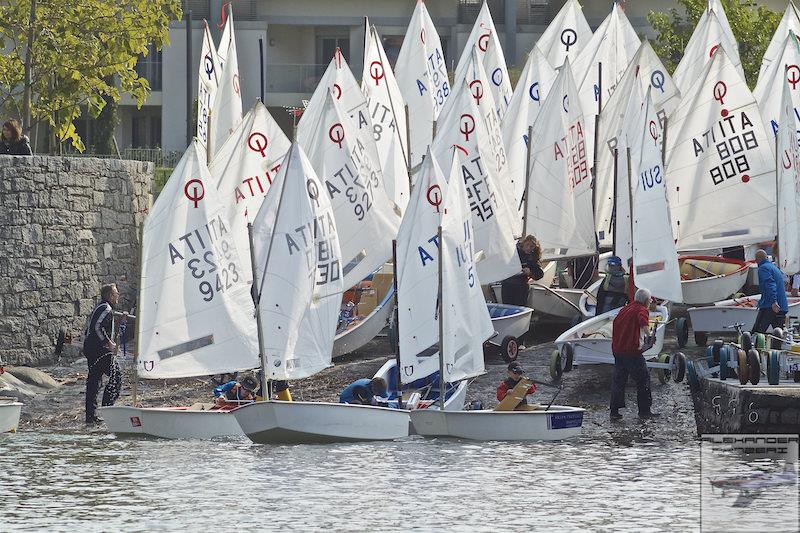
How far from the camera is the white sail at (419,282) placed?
21078 millimetres

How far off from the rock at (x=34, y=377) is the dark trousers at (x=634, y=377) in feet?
24.2

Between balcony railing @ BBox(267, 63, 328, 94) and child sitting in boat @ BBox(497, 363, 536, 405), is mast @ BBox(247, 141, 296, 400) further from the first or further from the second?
balcony railing @ BBox(267, 63, 328, 94)

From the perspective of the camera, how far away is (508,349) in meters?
25.0

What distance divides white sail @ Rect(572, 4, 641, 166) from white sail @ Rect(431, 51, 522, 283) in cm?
490

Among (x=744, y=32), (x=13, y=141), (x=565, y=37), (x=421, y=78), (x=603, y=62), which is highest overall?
(x=744, y=32)

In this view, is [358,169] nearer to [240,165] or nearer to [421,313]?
[240,165]

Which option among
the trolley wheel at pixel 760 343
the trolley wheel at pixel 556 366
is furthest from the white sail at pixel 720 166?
the trolley wheel at pixel 760 343

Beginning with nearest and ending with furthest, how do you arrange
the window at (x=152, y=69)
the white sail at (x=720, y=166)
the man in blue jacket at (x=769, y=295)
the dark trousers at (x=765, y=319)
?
the man in blue jacket at (x=769, y=295) < the dark trousers at (x=765, y=319) < the white sail at (x=720, y=166) < the window at (x=152, y=69)

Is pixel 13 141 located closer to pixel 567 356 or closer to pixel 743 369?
pixel 567 356

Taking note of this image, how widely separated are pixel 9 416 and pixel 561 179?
12.2 m

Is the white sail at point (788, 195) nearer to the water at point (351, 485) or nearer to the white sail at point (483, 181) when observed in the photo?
the white sail at point (483, 181)

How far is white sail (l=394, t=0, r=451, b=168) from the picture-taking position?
115ft

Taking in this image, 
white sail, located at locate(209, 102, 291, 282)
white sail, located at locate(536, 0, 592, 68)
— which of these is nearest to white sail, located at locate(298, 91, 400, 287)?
white sail, located at locate(209, 102, 291, 282)

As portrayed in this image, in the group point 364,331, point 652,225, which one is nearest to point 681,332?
point 652,225
